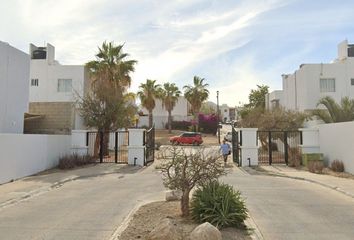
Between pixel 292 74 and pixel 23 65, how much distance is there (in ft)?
88.7

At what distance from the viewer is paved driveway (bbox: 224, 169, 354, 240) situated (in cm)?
837

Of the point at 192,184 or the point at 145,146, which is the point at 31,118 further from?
the point at 192,184

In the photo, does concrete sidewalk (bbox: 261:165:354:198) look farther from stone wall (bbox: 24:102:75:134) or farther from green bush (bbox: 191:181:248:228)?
stone wall (bbox: 24:102:75:134)

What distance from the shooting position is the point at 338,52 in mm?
40312

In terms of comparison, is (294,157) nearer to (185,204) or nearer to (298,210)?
(298,210)

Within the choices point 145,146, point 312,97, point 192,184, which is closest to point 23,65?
point 145,146

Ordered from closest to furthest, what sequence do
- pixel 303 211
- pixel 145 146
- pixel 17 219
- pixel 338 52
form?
1. pixel 17 219
2. pixel 303 211
3. pixel 145 146
4. pixel 338 52

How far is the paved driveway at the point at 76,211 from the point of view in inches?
331

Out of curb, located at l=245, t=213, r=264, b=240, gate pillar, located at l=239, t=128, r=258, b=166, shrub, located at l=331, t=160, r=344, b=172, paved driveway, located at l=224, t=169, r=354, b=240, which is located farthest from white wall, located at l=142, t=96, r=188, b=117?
curb, located at l=245, t=213, r=264, b=240

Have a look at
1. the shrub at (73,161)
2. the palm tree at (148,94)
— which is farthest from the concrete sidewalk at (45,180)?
the palm tree at (148,94)

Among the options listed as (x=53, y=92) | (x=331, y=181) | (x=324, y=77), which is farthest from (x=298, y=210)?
(x=53, y=92)

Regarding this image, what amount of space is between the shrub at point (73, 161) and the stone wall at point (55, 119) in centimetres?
573

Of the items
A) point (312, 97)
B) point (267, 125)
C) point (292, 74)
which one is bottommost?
point (267, 125)

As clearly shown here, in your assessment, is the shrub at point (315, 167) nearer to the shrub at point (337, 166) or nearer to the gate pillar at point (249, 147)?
the shrub at point (337, 166)
